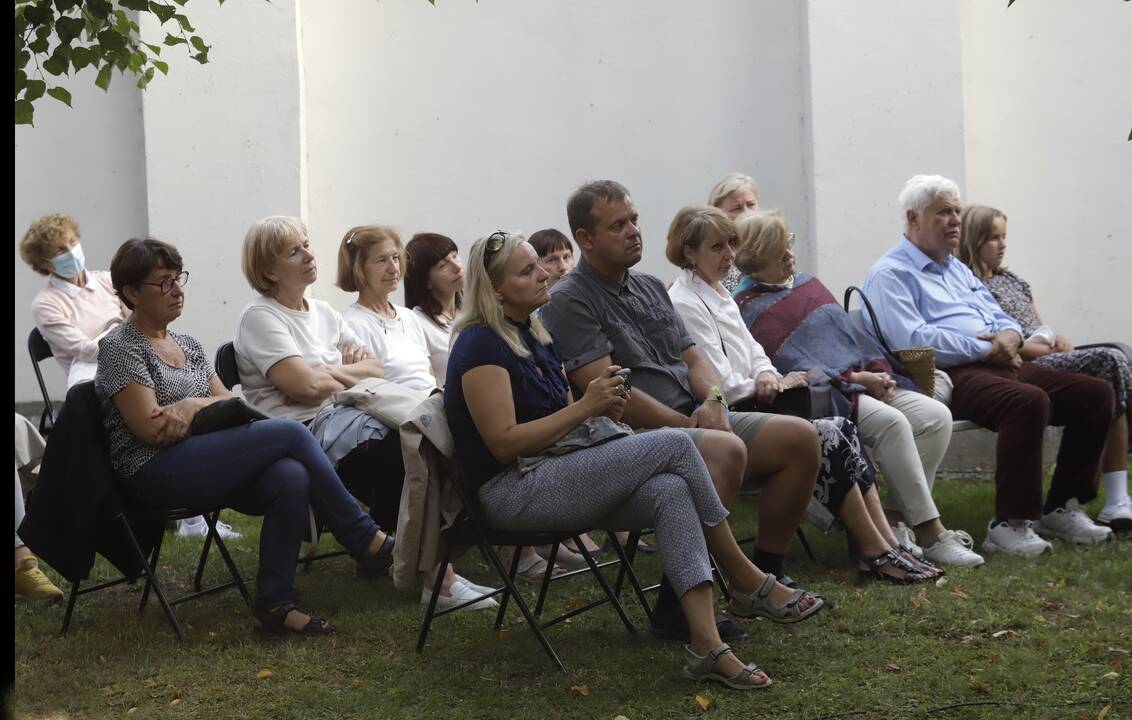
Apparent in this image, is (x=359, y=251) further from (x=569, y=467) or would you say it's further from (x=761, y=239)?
(x=569, y=467)

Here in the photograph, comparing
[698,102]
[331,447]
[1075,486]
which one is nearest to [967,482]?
[1075,486]

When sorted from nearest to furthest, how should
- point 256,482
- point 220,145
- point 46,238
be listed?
point 256,482
point 46,238
point 220,145

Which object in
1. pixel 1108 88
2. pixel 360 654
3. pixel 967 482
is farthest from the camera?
pixel 1108 88

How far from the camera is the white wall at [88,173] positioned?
8648 millimetres

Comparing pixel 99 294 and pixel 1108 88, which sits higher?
pixel 1108 88

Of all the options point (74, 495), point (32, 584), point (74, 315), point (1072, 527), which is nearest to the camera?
point (74, 495)

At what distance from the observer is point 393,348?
658 centimetres

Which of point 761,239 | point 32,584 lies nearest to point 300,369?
point 32,584

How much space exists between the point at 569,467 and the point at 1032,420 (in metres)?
2.90

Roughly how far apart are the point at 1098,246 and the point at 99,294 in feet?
20.0

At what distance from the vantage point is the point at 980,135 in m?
9.09

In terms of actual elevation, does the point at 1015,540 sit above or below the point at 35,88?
below

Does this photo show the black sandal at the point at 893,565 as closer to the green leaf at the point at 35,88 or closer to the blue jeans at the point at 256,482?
the blue jeans at the point at 256,482

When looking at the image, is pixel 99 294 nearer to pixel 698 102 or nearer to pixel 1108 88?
pixel 698 102
